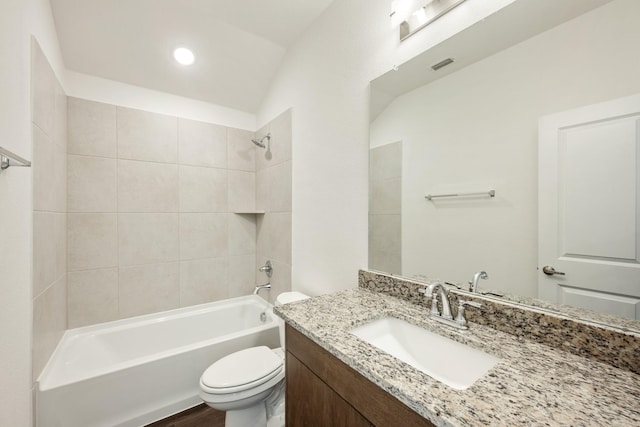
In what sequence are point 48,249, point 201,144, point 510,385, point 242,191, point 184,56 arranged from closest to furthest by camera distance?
point 510,385, point 48,249, point 184,56, point 201,144, point 242,191

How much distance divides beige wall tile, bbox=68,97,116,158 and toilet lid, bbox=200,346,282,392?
1739mm

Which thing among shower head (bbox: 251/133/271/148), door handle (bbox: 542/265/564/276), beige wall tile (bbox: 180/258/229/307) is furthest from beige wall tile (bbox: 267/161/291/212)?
door handle (bbox: 542/265/564/276)

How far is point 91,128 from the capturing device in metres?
1.86

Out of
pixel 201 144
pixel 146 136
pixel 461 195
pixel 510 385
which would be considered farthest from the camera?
pixel 201 144

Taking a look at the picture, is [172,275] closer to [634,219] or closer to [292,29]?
[292,29]

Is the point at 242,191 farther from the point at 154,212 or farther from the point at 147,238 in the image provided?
the point at 147,238

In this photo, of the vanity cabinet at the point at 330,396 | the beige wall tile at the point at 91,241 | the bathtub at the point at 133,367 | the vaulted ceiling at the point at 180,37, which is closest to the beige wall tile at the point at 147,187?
the beige wall tile at the point at 91,241

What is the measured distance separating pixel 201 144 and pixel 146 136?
1.34 ft

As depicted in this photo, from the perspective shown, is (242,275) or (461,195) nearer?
(461,195)

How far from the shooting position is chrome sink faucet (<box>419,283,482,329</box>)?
89 centimetres

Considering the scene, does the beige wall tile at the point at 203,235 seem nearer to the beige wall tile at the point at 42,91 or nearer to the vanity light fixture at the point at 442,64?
the beige wall tile at the point at 42,91

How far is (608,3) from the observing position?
0.68 metres

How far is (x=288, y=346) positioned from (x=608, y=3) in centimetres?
146

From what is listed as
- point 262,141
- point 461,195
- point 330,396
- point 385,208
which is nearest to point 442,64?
point 461,195
